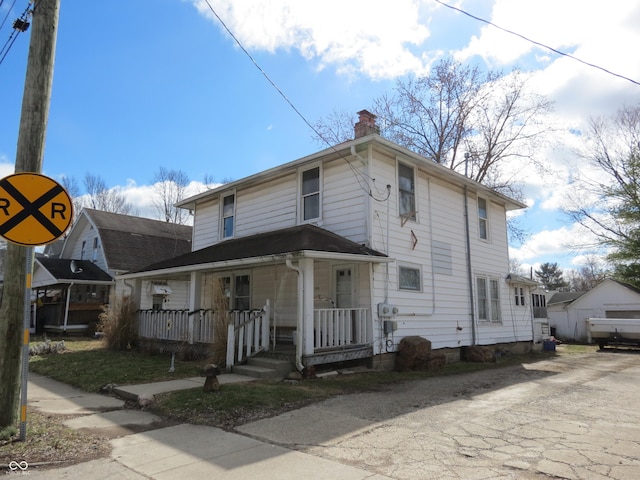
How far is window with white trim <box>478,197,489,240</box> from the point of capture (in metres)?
15.3

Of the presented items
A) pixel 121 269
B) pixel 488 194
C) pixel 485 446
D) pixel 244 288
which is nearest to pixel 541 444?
pixel 485 446

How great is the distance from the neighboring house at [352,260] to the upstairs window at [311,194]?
3cm

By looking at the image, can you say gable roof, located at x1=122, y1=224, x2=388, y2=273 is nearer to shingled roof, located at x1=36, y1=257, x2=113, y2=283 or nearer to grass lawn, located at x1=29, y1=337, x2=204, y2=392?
grass lawn, located at x1=29, y1=337, x2=204, y2=392

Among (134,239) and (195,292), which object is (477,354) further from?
(134,239)

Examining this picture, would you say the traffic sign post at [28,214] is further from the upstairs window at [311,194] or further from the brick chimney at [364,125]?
the brick chimney at [364,125]

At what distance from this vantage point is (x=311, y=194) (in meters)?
12.3

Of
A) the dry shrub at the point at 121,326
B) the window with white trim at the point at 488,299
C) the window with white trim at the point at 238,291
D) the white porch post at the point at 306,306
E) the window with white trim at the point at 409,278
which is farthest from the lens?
the window with white trim at the point at 488,299

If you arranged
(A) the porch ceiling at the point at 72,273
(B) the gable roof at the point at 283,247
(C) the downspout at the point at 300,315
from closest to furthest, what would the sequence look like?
(C) the downspout at the point at 300,315
(B) the gable roof at the point at 283,247
(A) the porch ceiling at the point at 72,273

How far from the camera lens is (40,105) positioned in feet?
17.7

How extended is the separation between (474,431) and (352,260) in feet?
16.2

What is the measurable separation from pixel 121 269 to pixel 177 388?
1745 cm

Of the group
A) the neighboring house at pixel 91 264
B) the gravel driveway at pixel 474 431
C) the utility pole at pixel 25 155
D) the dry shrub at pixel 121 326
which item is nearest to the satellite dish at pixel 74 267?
the neighboring house at pixel 91 264

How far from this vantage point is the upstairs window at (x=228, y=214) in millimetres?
14961

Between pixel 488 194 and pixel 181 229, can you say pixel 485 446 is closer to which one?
pixel 488 194
